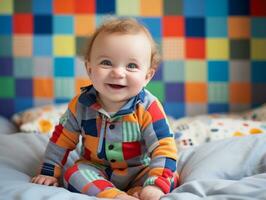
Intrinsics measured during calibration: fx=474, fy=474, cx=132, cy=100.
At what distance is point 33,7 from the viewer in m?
2.32

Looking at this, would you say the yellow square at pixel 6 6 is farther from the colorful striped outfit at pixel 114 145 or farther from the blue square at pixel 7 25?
the colorful striped outfit at pixel 114 145

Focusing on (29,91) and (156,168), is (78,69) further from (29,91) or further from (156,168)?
(156,168)

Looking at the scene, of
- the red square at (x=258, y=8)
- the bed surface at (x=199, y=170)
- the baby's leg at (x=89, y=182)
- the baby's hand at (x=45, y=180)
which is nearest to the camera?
the bed surface at (x=199, y=170)

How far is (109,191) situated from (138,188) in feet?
0.44

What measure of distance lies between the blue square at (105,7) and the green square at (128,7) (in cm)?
2

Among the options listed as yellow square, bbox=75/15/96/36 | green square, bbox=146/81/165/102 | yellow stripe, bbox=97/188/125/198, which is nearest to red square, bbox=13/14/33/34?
yellow square, bbox=75/15/96/36

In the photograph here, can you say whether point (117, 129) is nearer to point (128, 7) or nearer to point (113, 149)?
point (113, 149)

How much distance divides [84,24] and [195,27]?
0.54 metres

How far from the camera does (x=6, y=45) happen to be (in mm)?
2340

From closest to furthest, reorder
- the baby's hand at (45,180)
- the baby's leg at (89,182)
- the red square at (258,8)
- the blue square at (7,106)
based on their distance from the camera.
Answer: the baby's leg at (89,182)
the baby's hand at (45,180)
the red square at (258,8)
the blue square at (7,106)

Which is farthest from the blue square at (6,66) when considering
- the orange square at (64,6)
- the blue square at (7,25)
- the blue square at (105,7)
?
the blue square at (105,7)

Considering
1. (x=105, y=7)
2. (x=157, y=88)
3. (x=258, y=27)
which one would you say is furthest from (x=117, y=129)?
(x=258, y=27)

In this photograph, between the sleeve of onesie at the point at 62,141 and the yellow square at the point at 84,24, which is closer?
the sleeve of onesie at the point at 62,141

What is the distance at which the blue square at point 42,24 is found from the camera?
233 cm
